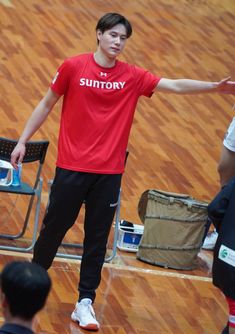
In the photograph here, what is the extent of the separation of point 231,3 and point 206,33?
1.22 m

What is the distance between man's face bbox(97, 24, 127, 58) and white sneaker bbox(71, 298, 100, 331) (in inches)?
58.0

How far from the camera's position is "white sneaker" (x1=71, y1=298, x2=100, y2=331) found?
5.86 metres

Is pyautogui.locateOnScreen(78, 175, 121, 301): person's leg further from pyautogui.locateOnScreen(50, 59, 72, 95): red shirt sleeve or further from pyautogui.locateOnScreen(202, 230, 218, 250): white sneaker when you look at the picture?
pyautogui.locateOnScreen(202, 230, 218, 250): white sneaker

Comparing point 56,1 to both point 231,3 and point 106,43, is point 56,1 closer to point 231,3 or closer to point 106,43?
point 231,3

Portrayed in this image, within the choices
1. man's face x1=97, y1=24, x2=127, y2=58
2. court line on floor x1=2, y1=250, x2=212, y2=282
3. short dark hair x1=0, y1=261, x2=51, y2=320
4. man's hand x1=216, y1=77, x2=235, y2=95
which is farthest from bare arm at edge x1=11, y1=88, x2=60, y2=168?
short dark hair x1=0, y1=261, x2=51, y2=320

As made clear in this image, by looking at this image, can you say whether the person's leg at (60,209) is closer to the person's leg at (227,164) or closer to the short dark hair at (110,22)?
the short dark hair at (110,22)

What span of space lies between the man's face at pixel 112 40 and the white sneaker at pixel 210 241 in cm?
254

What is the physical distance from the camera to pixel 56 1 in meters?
11.6

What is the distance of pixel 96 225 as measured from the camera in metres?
5.81

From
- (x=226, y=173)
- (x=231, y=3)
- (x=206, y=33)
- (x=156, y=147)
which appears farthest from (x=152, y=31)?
(x=226, y=173)

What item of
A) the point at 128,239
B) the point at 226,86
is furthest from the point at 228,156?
the point at 226,86

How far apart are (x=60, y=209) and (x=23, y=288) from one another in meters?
2.59

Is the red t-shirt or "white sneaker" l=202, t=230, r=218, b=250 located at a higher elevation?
the red t-shirt

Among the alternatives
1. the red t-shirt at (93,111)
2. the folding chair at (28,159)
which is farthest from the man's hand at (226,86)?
the folding chair at (28,159)
